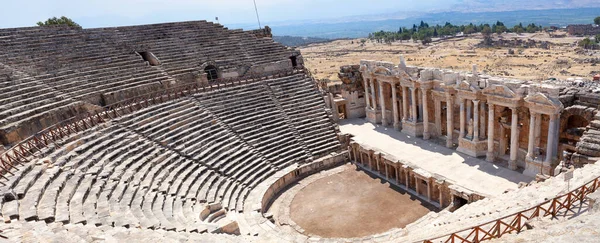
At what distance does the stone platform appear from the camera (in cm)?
1762

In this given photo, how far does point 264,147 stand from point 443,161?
33.5 feet

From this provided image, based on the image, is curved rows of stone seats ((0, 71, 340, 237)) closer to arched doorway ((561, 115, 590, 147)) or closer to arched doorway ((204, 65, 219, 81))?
arched doorway ((204, 65, 219, 81))

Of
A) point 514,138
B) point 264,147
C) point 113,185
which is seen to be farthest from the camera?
point 264,147

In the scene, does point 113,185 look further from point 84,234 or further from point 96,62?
point 96,62

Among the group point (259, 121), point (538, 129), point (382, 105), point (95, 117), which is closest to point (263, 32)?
point (259, 121)

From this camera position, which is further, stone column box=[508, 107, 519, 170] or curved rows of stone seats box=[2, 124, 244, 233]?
stone column box=[508, 107, 519, 170]

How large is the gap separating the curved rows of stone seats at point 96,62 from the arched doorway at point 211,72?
1.82ft

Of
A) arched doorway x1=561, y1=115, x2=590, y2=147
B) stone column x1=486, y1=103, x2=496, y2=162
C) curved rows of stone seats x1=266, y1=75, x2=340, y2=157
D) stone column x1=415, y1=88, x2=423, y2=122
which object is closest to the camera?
arched doorway x1=561, y1=115, x2=590, y2=147

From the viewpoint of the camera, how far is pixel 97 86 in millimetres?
22016

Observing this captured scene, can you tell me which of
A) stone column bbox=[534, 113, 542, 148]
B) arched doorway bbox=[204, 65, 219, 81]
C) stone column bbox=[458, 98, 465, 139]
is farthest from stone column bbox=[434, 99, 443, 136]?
arched doorway bbox=[204, 65, 219, 81]

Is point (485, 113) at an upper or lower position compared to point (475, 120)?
upper

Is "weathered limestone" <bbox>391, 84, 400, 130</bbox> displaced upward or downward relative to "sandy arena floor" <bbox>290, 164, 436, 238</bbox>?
upward

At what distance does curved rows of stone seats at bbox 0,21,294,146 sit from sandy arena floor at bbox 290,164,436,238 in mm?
12174

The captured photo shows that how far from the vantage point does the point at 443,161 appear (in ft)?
67.5
